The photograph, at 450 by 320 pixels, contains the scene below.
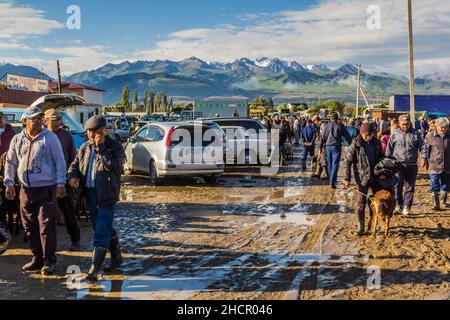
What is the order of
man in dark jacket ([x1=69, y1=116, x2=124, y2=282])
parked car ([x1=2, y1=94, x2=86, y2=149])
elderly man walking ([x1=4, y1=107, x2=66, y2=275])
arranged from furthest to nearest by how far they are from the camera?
parked car ([x1=2, y1=94, x2=86, y2=149]) < elderly man walking ([x1=4, y1=107, x2=66, y2=275]) < man in dark jacket ([x1=69, y1=116, x2=124, y2=282])

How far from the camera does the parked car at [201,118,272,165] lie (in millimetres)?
17781

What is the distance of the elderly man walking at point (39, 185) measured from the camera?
624 cm

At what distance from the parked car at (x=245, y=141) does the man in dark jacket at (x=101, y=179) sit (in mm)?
11456

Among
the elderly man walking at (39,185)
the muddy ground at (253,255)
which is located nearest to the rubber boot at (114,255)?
the muddy ground at (253,255)

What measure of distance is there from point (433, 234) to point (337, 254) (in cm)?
219

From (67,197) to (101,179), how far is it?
65.1 inches

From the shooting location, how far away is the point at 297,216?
9906mm

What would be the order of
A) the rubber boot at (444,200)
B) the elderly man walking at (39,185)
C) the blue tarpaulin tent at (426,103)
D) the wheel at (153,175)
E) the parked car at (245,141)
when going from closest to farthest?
1. the elderly man walking at (39,185)
2. the rubber boot at (444,200)
3. the wheel at (153,175)
4. the parked car at (245,141)
5. the blue tarpaulin tent at (426,103)

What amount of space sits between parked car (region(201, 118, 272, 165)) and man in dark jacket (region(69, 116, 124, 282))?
11456mm

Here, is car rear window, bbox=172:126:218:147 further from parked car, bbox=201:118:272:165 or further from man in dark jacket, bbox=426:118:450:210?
man in dark jacket, bbox=426:118:450:210

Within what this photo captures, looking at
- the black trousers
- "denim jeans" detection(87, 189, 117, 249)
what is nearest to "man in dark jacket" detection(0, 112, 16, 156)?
the black trousers

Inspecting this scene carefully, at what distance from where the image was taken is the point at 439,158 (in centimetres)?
1045

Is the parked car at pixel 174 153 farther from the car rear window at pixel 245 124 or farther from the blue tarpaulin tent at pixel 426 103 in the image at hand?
the blue tarpaulin tent at pixel 426 103

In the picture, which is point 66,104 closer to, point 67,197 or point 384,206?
point 67,197
